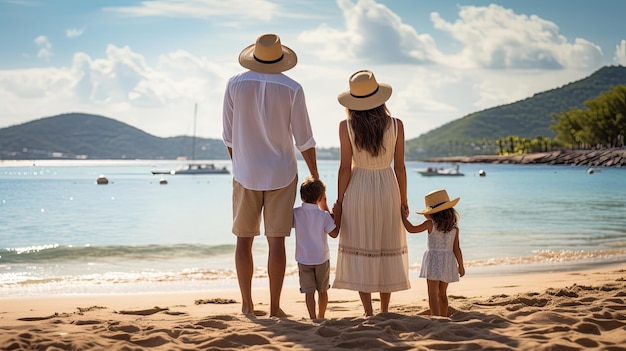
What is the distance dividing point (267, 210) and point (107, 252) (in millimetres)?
11086

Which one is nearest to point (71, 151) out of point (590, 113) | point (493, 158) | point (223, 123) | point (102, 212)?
point (493, 158)

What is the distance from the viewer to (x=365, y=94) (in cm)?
504

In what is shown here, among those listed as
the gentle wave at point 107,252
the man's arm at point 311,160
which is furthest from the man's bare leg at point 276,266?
the gentle wave at point 107,252

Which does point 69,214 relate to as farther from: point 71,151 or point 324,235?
point 71,151

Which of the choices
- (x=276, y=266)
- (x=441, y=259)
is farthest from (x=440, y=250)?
(x=276, y=266)

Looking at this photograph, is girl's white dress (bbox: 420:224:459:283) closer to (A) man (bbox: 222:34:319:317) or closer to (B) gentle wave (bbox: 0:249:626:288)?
(A) man (bbox: 222:34:319:317)

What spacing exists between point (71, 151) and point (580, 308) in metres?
184

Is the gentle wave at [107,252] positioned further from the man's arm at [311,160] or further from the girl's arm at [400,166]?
the girl's arm at [400,166]

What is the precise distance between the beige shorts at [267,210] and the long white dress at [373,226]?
1.44 ft

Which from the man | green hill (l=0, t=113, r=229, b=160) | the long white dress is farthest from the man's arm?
green hill (l=0, t=113, r=229, b=160)

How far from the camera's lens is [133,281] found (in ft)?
32.4

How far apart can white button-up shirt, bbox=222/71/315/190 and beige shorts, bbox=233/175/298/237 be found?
68mm

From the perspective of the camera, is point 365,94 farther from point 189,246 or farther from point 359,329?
point 189,246

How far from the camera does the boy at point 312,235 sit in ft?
16.4
